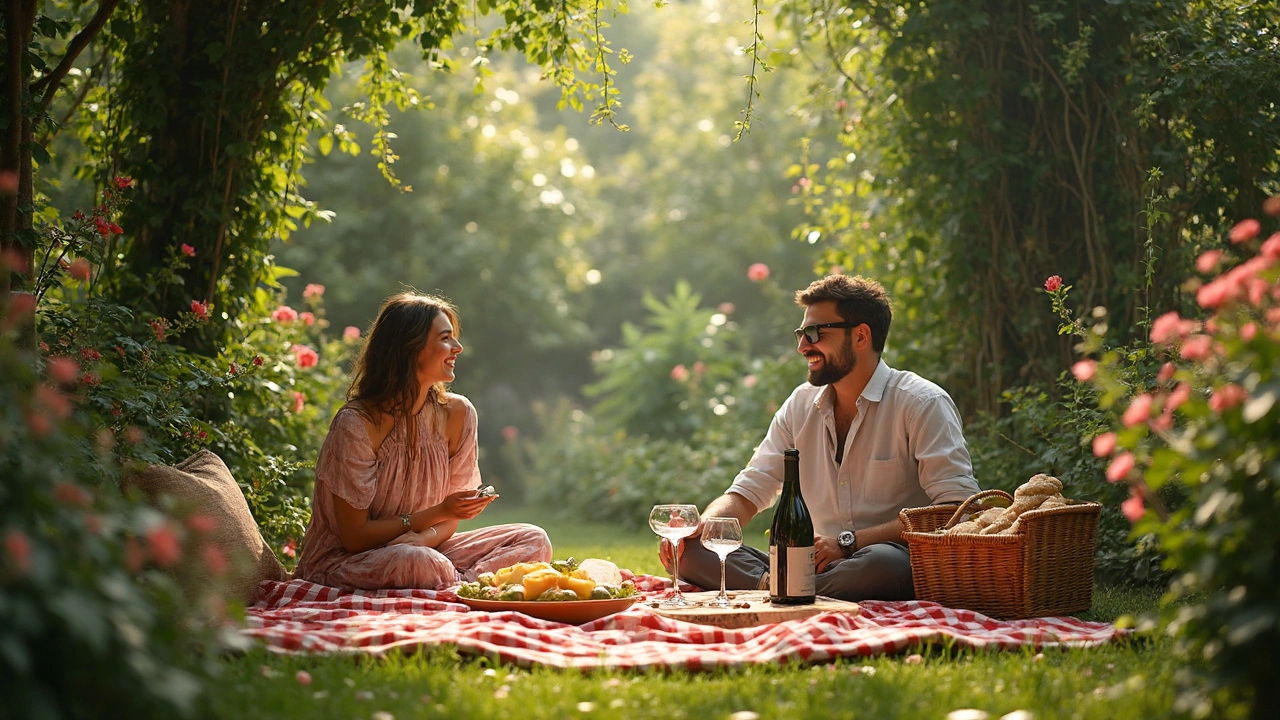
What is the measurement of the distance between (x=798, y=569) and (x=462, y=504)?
56.1 inches

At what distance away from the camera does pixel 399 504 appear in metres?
4.66

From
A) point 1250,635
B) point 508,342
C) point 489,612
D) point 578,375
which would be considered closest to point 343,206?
point 508,342

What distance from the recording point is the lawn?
2604 millimetres

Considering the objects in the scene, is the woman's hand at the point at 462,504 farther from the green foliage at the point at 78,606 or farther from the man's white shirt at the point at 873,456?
the green foliage at the point at 78,606

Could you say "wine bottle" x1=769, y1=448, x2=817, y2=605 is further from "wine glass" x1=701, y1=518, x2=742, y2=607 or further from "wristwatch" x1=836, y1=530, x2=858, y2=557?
"wristwatch" x1=836, y1=530, x2=858, y2=557

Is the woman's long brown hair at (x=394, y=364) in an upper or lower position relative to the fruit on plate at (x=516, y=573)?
upper

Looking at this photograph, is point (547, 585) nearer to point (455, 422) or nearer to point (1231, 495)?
point (455, 422)

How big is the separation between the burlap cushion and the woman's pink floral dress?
30cm

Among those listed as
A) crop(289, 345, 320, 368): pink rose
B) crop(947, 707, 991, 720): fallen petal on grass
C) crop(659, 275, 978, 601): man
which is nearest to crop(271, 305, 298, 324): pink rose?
crop(289, 345, 320, 368): pink rose

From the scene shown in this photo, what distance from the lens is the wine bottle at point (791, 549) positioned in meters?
3.70

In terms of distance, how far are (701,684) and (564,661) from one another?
42 cm

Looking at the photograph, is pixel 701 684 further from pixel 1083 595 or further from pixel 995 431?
pixel 995 431

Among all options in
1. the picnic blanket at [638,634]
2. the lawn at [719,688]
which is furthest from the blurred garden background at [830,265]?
the picnic blanket at [638,634]

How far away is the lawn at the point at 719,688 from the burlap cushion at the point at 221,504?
0.91m
